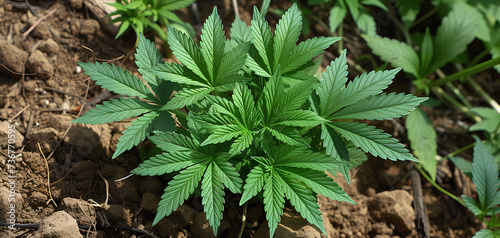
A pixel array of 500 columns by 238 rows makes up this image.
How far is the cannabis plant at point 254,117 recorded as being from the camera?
5.19 ft

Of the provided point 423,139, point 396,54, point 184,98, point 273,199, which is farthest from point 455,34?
point 184,98

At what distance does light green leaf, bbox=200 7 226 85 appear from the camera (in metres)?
1.72

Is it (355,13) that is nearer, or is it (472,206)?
(472,206)

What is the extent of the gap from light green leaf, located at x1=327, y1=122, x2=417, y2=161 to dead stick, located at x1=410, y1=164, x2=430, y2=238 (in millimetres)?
1042

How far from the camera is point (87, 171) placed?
199 centimetres

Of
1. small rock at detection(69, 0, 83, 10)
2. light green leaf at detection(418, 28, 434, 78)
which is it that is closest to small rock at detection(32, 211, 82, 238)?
small rock at detection(69, 0, 83, 10)

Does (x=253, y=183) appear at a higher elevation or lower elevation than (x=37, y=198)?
higher

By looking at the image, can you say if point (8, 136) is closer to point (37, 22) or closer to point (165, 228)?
point (37, 22)

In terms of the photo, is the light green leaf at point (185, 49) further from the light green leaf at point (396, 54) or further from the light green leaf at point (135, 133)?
the light green leaf at point (396, 54)

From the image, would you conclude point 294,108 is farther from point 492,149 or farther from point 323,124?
point 492,149

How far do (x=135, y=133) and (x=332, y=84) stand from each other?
3.43 ft

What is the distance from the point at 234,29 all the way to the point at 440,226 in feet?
7.11

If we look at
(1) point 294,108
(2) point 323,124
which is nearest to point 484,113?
(2) point 323,124

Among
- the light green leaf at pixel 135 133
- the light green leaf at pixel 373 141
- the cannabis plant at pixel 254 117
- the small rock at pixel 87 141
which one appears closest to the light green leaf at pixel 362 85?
the cannabis plant at pixel 254 117
